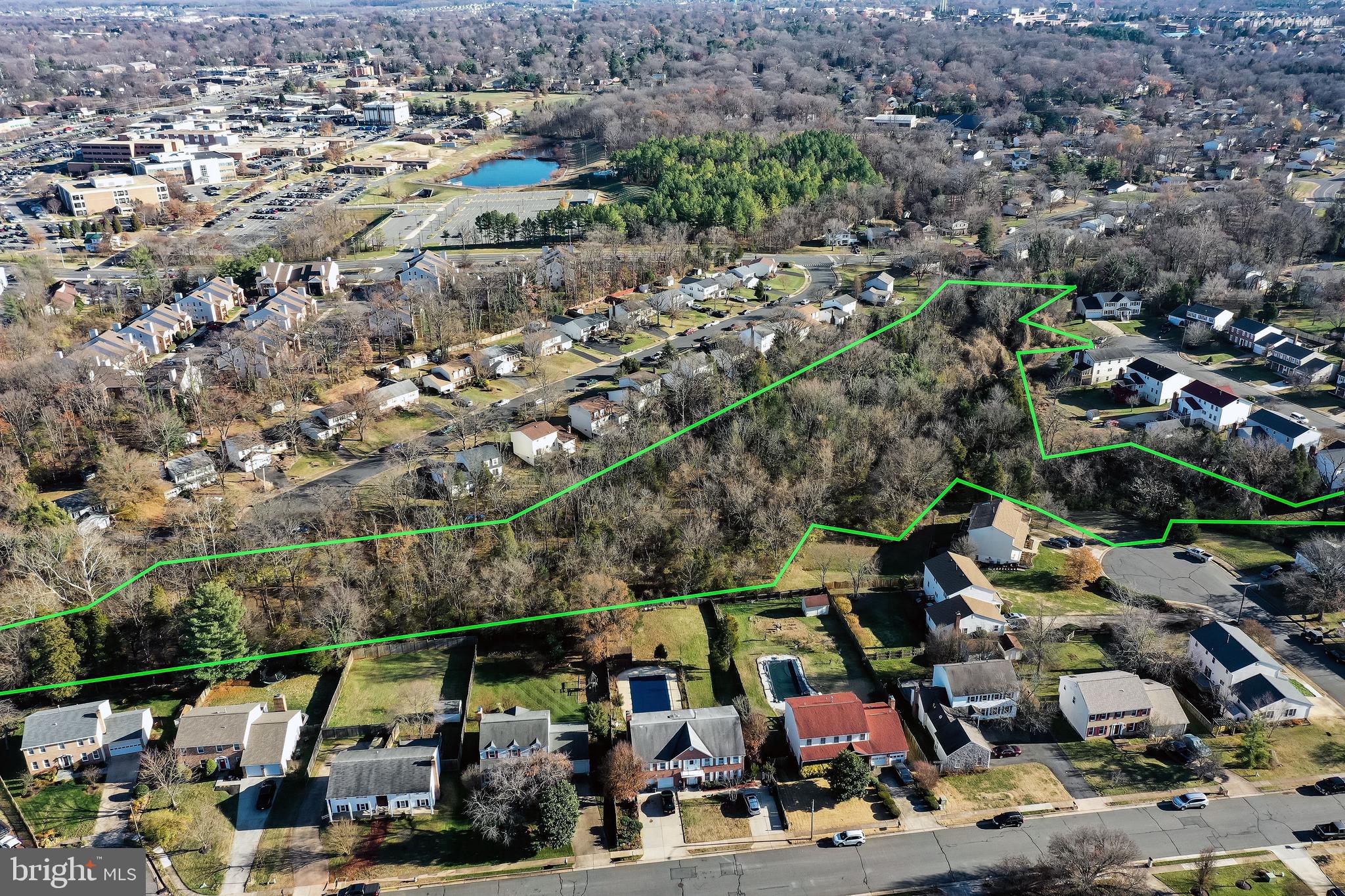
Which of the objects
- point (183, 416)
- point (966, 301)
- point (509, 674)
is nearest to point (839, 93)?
point (966, 301)

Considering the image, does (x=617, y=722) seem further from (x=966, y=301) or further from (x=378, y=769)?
(x=966, y=301)

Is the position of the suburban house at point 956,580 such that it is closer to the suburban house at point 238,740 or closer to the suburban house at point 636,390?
the suburban house at point 636,390

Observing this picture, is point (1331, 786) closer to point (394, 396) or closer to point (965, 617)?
point (965, 617)

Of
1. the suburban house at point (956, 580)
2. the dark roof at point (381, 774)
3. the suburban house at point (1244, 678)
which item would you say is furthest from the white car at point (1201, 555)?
the dark roof at point (381, 774)

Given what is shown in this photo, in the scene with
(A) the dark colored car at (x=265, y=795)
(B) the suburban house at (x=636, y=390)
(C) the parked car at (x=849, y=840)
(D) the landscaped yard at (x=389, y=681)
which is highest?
(B) the suburban house at (x=636, y=390)

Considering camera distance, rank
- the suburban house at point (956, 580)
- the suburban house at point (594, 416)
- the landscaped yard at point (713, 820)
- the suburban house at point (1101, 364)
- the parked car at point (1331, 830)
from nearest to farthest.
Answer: the parked car at point (1331, 830), the landscaped yard at point (713, 820), the suburban house at point (956, 580), the suburban house at point (594, 416), the suburban house at point (1101, 364)

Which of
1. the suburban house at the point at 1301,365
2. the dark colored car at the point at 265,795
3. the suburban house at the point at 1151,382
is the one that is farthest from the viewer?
the suburban house at the point at 1301,365
